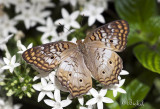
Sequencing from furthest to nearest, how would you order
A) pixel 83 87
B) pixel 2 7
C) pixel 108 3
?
pixel 108 3 < pixel 2 7 < pixel 83 87

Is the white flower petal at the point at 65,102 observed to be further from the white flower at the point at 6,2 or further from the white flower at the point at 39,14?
the white flower at the point at 6,2

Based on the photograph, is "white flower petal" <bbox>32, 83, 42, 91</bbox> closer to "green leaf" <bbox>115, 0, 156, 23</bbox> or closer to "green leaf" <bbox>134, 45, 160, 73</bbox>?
"green leaf" <bbox>134, 45, 160, 73</bbox>

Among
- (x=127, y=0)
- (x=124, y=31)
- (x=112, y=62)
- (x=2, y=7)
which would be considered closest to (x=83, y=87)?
(x=112, y=62)

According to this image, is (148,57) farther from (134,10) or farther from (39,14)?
(39,14)

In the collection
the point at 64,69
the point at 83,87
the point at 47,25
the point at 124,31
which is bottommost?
the point at 83,87

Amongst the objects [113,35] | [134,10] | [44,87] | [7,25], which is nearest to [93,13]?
[134,10]

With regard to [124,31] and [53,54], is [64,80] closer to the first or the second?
[53,54]
